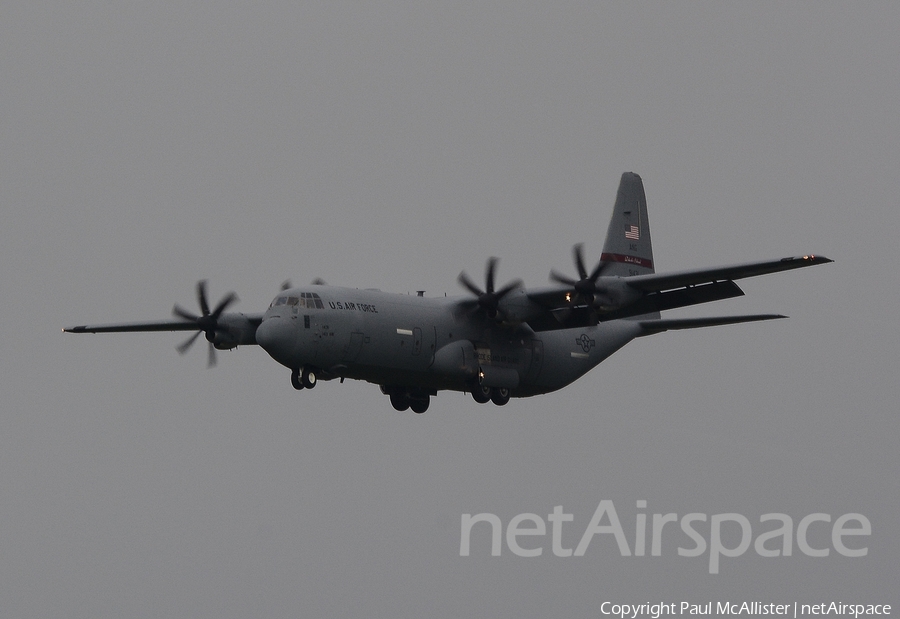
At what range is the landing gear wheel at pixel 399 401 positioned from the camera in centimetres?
4300

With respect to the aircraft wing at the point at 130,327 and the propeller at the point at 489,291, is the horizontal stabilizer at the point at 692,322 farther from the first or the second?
the aircraft wing at the point at 130,327

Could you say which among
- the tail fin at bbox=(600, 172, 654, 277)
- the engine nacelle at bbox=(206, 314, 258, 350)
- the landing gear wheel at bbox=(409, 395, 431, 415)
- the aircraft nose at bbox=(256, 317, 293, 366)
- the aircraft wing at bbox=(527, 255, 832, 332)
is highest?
the tail fin at bbox=(600, 172, 654, 277)

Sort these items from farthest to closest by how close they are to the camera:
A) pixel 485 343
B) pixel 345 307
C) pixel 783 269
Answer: pixel 485 343
pixel 345 307
pixel 783 269

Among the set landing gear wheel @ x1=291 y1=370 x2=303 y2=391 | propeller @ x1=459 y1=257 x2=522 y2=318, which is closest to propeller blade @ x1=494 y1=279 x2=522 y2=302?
propeller @ x1=459 y1=257 x2=522 y2=318

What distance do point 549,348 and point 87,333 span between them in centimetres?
1461

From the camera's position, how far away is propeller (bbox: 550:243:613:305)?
39.3 meters

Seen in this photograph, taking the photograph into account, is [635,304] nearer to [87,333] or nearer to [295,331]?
[295,331]

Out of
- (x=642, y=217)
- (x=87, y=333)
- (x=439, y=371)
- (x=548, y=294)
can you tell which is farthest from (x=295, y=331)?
(x=642, y=217)

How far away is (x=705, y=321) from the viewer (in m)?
42.9

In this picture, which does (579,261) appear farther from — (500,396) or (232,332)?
(232,332)

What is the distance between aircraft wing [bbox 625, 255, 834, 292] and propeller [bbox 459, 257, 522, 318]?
398cm

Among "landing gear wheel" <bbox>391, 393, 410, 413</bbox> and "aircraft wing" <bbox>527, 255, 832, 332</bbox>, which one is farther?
"landing gear wheel" <bbox>391, 393, 410, 413</bbox>

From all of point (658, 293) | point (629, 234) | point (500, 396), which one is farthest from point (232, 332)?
point (629, 234)

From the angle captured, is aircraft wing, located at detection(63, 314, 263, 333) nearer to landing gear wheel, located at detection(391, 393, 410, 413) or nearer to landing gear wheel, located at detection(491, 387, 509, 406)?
landing gear wheel, located at detection(391, 393, 410, 413)
